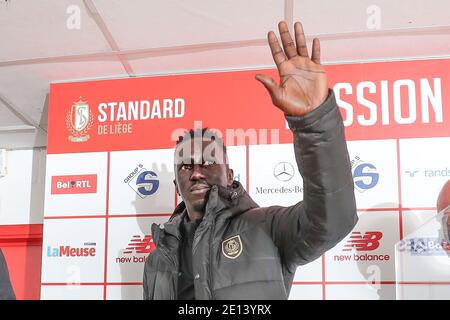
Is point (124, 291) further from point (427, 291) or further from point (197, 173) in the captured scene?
point (427, 291)

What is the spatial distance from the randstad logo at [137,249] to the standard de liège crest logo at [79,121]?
0.34 meters

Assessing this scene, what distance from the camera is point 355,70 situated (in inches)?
61.2

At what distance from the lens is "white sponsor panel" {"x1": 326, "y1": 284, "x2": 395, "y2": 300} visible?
53.7 inches

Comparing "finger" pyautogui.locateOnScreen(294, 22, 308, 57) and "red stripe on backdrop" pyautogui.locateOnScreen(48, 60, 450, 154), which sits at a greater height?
"red stripe on backdrop" pyautogui.locateOnScreen(48, 60, 450, 154)

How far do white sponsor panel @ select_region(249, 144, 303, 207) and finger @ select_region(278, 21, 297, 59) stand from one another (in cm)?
83

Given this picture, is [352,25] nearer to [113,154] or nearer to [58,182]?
[113,154]

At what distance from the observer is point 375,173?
1456mm

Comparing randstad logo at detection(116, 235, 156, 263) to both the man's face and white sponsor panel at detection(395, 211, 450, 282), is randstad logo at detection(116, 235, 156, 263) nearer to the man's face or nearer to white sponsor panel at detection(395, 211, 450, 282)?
the man's face

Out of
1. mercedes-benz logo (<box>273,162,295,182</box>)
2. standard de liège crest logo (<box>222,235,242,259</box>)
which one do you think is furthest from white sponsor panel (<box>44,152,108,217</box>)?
standard de liège crest logo (<box>222,235,242,259</box>)

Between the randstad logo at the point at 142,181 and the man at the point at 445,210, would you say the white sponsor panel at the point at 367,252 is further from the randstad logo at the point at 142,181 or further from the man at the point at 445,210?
the randstad logo at the point at 142,181

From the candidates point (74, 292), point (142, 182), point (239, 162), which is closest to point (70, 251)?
point (74, 292)

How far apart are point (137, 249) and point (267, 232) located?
2.30ft

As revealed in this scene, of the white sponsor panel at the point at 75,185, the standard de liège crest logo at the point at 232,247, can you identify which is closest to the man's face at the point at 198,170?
the standard de liège crest logo at the point at 232,247

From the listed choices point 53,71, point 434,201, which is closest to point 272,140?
point 434,201
